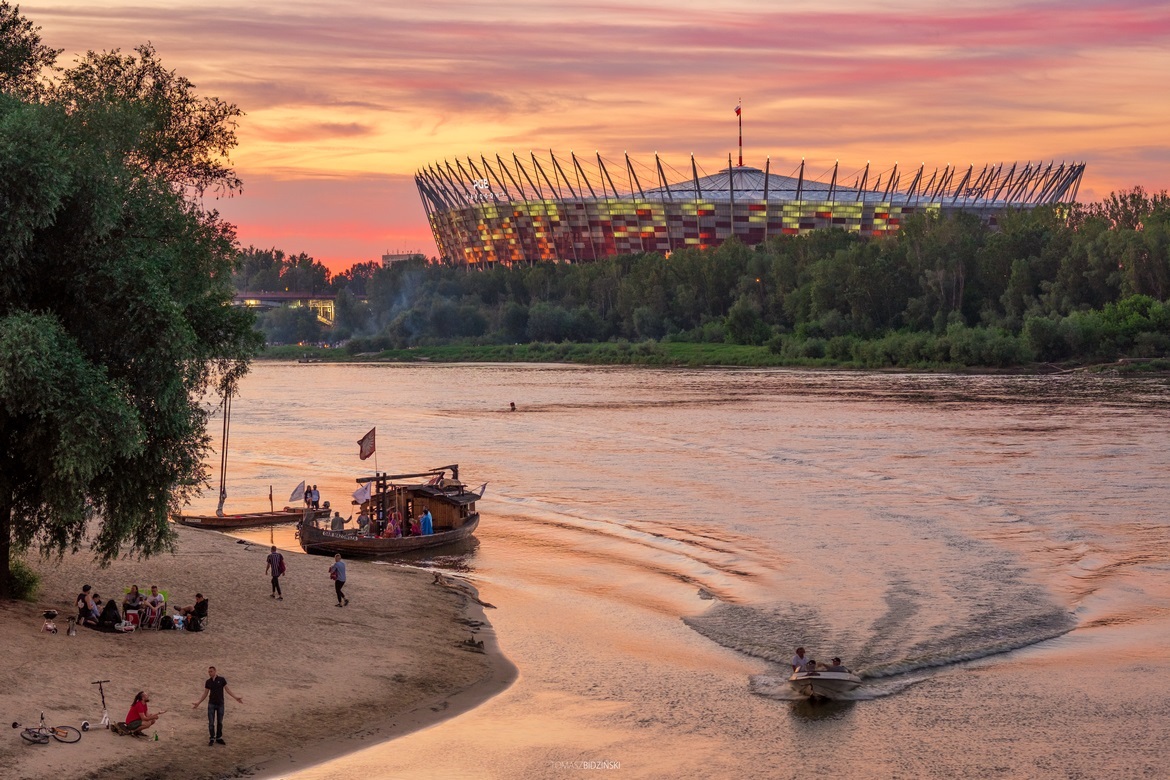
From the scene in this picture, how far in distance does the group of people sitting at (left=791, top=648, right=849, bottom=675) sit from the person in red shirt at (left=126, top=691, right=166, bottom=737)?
14.0 metres

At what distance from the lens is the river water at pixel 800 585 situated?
2647 cm

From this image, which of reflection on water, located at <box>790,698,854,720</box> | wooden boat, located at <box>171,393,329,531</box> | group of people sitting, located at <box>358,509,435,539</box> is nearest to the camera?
reflection on water, located at <box>790,698,854,720</box>

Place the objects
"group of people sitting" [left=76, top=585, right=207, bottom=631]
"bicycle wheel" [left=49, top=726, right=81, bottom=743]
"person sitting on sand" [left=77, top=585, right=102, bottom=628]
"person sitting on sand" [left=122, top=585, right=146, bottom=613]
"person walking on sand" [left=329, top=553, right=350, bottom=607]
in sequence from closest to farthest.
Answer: "bicycle wheel" [left=49, top=726, right=81, bottom=743]
"person sitting on sand" [left=77, top=585, right=102, bottom=628]
"group of people sitting" [left=76, top=585, right=207, bottom=631]
"person sitting on sand" [left=122, top=585, right=146, bottom=613]
"person walking on sand" [left=329, top=553, right=350, bottom=607]

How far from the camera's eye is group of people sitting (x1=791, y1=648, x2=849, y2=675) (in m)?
29.5

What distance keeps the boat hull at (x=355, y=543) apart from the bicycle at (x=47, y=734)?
23.3 meters

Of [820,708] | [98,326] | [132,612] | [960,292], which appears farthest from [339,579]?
[960,292]

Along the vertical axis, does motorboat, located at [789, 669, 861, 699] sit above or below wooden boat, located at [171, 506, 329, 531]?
above

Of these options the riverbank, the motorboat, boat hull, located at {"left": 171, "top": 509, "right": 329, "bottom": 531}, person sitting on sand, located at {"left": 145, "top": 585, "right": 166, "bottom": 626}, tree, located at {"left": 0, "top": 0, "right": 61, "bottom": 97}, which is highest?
tree, located at {"left": 0, "top": 0, "right": 61, "bottom": 97}

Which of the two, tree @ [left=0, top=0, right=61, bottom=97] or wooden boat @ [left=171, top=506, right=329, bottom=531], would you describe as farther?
wooden boat @ [left=171, top=506, right=329, bottom=531]

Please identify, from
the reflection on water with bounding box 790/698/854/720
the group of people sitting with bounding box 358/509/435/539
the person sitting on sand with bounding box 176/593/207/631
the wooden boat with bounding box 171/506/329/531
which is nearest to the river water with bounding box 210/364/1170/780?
the reflection on water with bounding box 790/698/854/720

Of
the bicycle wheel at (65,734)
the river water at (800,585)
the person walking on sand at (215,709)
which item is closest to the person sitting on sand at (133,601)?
the person walking on sand at (215,709)

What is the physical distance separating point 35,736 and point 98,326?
9.22 m

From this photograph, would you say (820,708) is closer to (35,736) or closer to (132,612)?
(132,612)

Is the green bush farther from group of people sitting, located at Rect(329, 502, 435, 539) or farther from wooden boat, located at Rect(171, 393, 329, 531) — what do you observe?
wooden boat, located at Rect(171, 393, 329, 531)
